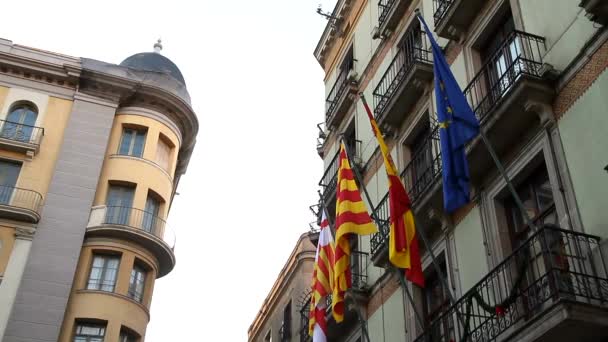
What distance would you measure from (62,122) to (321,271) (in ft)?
58.3

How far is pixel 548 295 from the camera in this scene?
36.0 ft

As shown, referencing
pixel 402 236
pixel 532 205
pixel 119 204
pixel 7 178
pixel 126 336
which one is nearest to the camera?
pixel 532 205

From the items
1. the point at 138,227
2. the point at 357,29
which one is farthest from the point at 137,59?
the point at 357,29

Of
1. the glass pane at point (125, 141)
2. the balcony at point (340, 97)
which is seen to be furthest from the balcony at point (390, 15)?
the glass pane at point (125, 141)

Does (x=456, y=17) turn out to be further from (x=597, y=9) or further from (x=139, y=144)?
(x=139, y=144)

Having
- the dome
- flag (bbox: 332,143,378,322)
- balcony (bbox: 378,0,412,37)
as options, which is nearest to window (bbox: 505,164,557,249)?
flag (bbox: 332,143,378,322)

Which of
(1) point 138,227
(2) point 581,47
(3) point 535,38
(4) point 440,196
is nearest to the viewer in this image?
(2) point 581,47

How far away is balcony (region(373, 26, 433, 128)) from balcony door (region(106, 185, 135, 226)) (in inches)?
514

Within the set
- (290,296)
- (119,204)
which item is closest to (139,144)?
(119,204)

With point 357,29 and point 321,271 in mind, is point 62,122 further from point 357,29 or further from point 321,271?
point 321,271

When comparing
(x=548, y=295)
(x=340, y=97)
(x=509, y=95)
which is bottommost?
(x=548, y=295)

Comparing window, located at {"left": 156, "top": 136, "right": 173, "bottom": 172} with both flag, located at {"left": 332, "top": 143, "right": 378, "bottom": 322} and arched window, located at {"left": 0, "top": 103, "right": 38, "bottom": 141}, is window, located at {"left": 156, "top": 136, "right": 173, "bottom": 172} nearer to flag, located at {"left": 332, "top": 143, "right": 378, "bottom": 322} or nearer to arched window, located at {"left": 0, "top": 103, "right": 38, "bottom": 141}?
arched window, located at {"left": 0, "top": 103, "right": 38, "bottom": 141}

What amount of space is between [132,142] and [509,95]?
21.9m

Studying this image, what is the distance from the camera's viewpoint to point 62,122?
30.7 m
